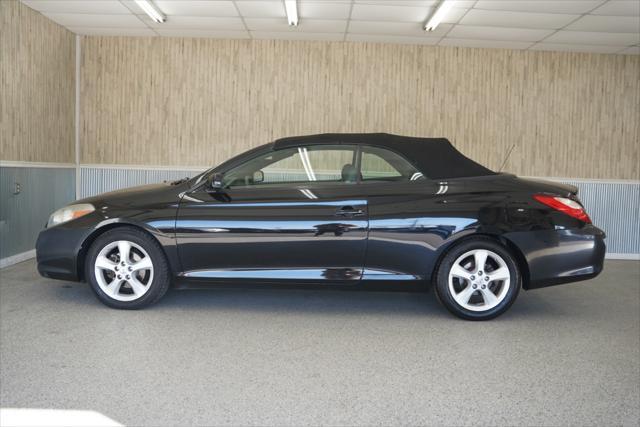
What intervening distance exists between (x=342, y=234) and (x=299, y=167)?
59cm

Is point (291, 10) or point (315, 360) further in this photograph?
point (291, 10)

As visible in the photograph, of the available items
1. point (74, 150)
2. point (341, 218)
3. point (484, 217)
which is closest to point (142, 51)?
point (74, 150)

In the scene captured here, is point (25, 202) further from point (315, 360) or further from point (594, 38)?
point (594, 38)

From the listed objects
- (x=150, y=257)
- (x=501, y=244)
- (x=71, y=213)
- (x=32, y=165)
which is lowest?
(x=150, y=257)

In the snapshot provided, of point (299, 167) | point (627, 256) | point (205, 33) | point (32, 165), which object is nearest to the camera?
point (299, 167)

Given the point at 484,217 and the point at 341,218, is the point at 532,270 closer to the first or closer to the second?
the point at 484,217

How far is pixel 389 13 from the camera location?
248 inches

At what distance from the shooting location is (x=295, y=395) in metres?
2.76

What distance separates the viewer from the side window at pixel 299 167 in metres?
4.30

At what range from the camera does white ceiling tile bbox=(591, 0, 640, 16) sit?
5.66 metres

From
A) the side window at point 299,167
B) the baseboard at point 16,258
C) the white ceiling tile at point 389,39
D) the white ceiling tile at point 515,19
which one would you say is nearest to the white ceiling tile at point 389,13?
the white ceiling tile at point 515,19

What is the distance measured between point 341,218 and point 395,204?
38 cm

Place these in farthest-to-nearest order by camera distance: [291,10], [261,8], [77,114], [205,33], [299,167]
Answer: [77,114] → [205,33] → [261,8] → [291,10] → [299,167]

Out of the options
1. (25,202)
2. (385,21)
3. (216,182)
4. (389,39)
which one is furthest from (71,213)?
(389,39)
